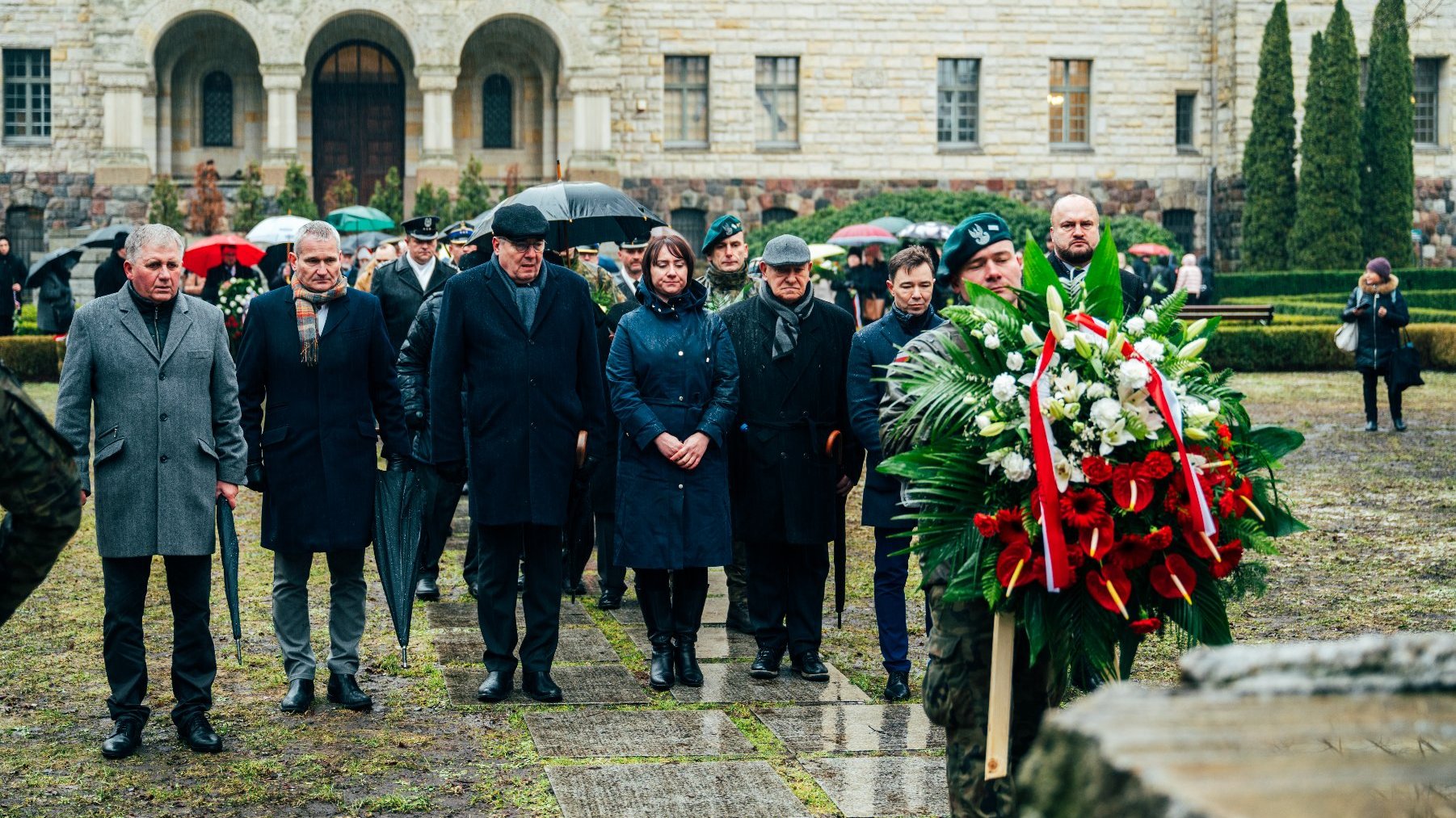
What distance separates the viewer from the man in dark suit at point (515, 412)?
23.5 ft

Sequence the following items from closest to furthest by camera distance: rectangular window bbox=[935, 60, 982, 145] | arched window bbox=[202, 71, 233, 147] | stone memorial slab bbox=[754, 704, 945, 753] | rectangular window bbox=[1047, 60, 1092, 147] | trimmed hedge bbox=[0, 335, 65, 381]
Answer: stone memorial slab bbox=[754, 704, 945, 753], trimmed hedge bbox=[0, 335, 65, 381], arched window bbox=[202, 71, 233, 147], rectangular window bbox=[935, 60, 982, 145], rectangular window bbox=[1047, 60, 1092, 147]

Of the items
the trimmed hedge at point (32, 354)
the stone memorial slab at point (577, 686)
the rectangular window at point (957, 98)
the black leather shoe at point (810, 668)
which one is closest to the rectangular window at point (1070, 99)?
the rectangular window at point (957, 98)

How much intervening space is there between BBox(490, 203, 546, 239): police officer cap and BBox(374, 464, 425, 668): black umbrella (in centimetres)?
112

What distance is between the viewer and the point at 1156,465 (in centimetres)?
438

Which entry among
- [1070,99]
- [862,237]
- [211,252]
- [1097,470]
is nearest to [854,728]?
[1097,470]

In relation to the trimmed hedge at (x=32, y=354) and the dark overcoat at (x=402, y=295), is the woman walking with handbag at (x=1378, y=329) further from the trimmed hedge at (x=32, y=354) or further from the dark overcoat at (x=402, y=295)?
the trimmed hedge at (x=32, y=354)

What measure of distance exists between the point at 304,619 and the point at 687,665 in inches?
64.5

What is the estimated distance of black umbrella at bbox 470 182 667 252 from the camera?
10.7 meters

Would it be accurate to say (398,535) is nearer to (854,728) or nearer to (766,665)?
(766,665)

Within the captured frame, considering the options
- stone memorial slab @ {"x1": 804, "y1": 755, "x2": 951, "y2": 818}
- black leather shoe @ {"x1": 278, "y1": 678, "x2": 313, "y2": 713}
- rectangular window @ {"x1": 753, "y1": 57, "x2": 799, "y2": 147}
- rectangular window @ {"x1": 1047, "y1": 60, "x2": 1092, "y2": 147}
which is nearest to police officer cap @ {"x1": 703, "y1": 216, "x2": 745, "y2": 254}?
black leather shoe @ {"x1": 278, "y1": 678, "x2": 313, "y2": 713}

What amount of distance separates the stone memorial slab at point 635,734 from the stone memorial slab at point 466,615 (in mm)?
1926

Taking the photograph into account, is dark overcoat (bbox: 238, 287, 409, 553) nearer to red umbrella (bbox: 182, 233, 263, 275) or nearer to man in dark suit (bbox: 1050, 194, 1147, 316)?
man in dark suit (bbox: 1050, 194, 1147, 316)

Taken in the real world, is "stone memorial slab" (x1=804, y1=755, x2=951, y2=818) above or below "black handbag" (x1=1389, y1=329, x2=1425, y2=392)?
below

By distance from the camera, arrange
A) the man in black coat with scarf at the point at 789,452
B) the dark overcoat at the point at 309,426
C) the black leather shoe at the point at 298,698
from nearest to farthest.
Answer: the black leather shoe at the point at 298,698 < the dark overcoat at the point at 309,426 < the man in black coat with scarf at the point at 789,452
